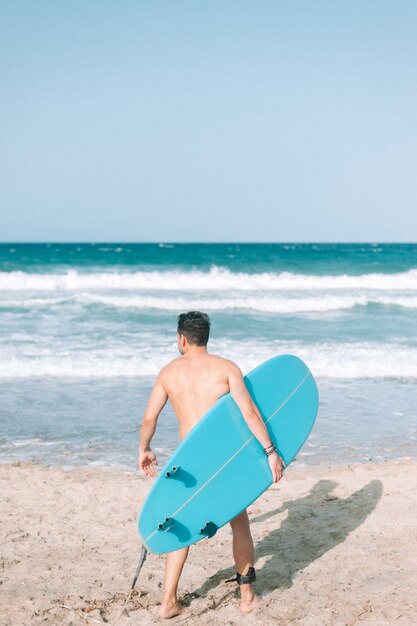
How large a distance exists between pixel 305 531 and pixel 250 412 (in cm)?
174

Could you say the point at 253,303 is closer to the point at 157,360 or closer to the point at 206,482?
Answer: the point at 157,360

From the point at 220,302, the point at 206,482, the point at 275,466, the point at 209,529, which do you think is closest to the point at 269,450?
the point at 275,466

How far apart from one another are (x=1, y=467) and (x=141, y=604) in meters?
2.93

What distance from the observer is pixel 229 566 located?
4027 mm

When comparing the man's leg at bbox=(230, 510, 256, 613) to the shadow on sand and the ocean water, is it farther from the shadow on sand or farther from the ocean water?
the ocean water

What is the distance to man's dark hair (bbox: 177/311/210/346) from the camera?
327 cm

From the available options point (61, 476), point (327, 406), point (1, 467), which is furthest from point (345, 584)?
point (327, 406)

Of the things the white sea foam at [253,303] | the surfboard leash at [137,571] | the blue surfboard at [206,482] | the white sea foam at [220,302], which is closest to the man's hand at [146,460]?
the blue surfboard at [206,482]

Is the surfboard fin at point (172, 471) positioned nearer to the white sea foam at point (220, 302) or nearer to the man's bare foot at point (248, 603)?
the man's bare foot at point (248, 603)

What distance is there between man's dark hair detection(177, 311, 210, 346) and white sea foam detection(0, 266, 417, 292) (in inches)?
875

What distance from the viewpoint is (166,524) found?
3.17 metres

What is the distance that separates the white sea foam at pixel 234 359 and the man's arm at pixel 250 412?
23.0 feet

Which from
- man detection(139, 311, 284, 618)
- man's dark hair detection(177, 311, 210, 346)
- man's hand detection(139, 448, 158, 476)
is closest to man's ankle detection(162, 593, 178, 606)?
man detection(139, 311, 284, 618)

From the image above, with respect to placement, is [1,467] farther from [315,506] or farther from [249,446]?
[249,446]
